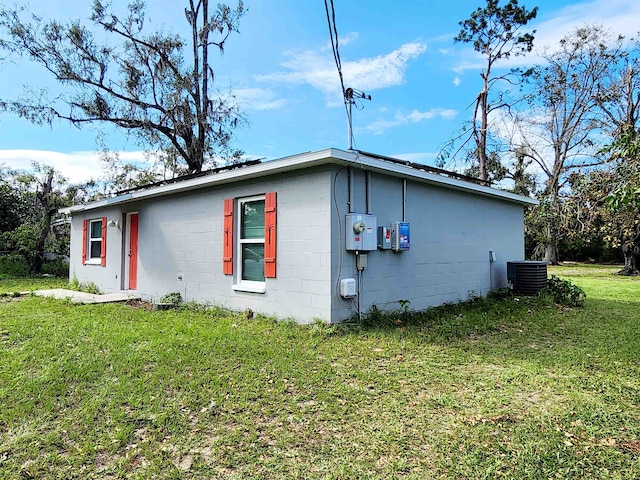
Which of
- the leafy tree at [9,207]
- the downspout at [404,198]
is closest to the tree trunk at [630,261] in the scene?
the downspout at [404,198]

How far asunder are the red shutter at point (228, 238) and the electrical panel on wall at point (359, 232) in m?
2.12

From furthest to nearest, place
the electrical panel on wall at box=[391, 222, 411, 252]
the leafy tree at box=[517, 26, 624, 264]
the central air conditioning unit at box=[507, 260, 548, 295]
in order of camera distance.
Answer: the leafy tree at box=[517, 26, 624, 264], the central air conditioning unit at box=[507, 260, 548, 295], the electrical panel on wall at box=[391, 222, 411, 252]

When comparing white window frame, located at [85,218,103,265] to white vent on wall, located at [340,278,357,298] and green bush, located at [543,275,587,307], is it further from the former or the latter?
green bush, located at [543,275,587,307]

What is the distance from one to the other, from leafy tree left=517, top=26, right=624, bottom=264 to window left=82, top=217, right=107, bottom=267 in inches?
598

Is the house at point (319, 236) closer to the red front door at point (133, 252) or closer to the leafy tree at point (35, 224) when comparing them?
the red front door at point (133, 252)

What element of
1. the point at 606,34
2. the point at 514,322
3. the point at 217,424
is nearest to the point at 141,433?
the point at 217,424

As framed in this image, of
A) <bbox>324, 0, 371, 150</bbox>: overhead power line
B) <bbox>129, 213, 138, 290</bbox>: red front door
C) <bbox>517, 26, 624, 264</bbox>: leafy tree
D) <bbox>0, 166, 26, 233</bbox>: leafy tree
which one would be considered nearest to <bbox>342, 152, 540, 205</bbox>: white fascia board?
<bbox>324, 0, 371, 150</bbox>: overhead power line

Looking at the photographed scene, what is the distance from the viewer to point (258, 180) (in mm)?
6270

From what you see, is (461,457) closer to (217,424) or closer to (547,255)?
(217,424)

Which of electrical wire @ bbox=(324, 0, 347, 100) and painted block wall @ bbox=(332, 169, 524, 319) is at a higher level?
electrical wire @ bbox=(324, 0, 347, 100)

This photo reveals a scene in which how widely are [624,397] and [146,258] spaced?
26.5ft

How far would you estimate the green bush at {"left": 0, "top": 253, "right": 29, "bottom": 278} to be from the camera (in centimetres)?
1366

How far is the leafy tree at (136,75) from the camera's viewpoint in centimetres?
1273

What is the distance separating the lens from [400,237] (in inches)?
236
